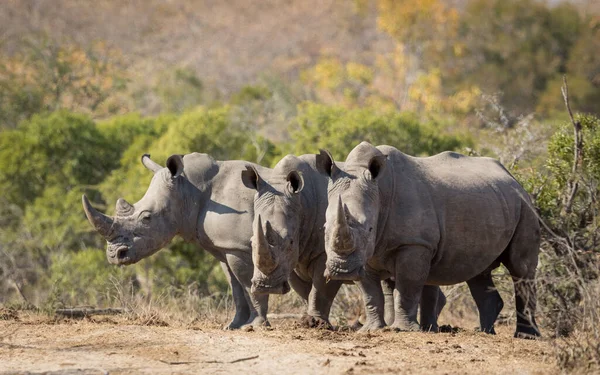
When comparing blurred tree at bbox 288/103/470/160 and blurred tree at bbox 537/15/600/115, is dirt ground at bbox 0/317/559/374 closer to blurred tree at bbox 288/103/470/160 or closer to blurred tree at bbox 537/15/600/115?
blurred tree at bbox 288/103/470/160

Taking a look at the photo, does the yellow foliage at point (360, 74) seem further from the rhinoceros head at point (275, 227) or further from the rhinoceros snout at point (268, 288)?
the rhinoceros snout at point (268, 288)

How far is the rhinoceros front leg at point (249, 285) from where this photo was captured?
10516mm

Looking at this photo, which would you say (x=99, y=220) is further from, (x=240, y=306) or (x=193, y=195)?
(x=240, y=306)

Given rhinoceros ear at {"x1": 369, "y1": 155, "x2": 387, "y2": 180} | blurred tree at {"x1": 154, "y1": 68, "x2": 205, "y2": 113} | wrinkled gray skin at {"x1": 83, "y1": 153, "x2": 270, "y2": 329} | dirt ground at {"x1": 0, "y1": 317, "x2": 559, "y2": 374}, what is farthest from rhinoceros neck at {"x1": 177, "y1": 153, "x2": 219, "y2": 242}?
blurred tree at {"x1": 154, "y1": 68, "x2": 205, "y2": 113}

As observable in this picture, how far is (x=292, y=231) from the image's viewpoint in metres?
10.2

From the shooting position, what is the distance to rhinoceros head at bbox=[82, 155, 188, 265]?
10961 millimetres

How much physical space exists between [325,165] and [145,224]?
213 cm

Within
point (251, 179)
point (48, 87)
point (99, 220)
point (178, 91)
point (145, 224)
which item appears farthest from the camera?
point (178, 91)

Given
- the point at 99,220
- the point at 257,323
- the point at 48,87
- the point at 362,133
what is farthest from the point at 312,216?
the point at 48,87

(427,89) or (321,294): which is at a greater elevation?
(427,89)

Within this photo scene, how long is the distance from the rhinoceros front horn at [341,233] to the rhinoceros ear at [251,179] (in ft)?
4.08

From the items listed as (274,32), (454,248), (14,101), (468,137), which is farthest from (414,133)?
(274,32)

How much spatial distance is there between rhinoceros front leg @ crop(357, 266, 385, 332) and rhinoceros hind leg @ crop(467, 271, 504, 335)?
1.57 m

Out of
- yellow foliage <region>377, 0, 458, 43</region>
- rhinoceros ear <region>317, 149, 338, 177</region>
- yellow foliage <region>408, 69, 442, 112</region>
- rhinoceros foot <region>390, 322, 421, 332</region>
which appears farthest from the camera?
yellow foliage <region>377, 0, 458, 43</region>
